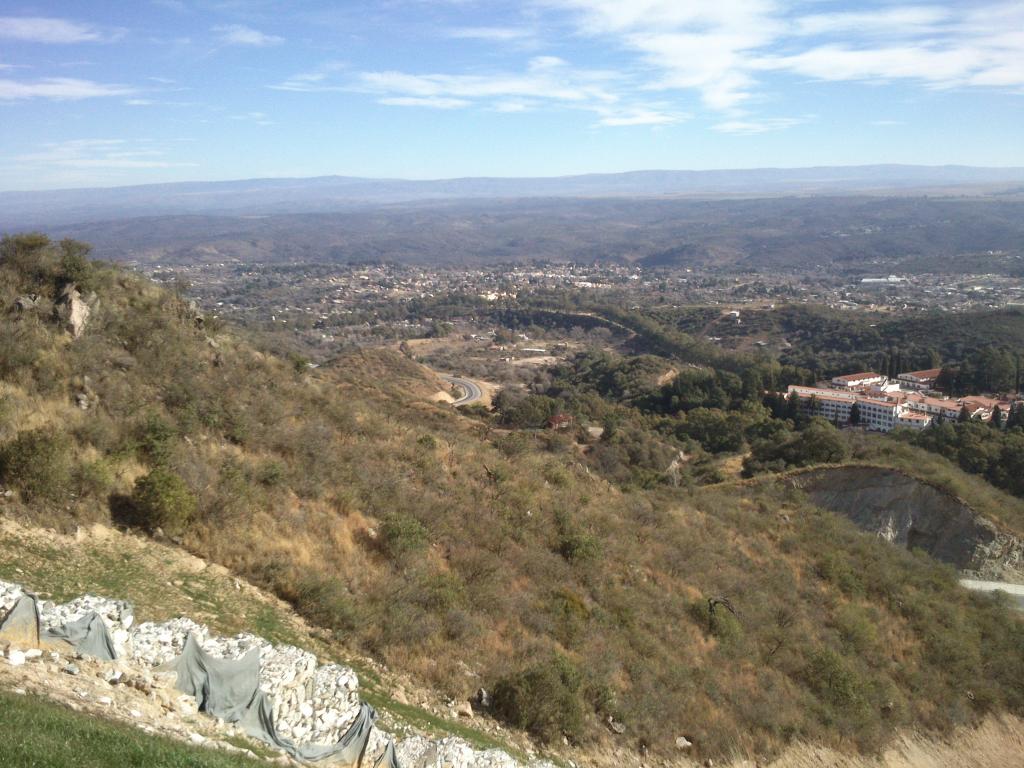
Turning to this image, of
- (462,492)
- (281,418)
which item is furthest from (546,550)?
→ (281,418)

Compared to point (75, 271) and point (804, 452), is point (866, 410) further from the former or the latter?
point (75, 271)

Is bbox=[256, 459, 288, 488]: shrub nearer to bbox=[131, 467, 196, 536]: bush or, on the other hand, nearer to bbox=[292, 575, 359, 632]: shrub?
bbox=[131, 467, 196, 536]: bush

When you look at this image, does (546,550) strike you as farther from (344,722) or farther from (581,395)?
(581,395)

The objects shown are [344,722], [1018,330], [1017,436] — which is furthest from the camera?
[1018,330]

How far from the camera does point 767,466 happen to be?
82.7ft

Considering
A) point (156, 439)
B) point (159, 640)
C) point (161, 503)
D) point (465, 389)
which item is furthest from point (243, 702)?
point (465, 389)

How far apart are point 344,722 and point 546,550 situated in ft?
19.2

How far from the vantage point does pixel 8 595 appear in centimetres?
582

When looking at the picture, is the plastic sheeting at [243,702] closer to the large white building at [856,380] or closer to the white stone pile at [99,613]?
the white stone pile at [99,613]

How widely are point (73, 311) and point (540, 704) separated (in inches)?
371

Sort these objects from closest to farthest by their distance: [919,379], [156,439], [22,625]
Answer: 1. [22,625]
2. [156,439]
3. [919,379]

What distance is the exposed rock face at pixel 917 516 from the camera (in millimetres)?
21281

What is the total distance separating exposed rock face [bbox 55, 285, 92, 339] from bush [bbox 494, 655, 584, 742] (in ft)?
28.0

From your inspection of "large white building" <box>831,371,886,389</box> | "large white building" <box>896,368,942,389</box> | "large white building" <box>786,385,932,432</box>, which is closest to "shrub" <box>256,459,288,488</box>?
"large white building" <box>786,385,932,432</box>
